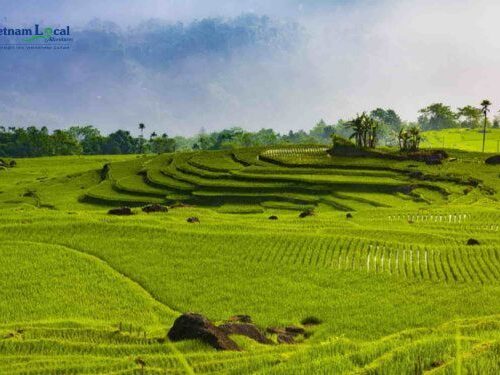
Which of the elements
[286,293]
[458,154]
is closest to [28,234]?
[286,293]

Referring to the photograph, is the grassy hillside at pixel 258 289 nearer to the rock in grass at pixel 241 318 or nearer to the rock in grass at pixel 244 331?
the rock in grass at pixel 244 331

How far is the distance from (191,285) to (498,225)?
2897cm

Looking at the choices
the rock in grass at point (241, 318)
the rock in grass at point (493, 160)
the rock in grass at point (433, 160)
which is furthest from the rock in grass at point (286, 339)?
the rock in grass at point (493, 160)

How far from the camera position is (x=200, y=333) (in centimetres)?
1608

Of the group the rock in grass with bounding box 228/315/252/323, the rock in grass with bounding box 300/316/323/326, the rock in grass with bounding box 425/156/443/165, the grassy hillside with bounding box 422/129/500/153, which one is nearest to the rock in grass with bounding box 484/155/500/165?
the rock in grass with bounding box 425/156/443/165

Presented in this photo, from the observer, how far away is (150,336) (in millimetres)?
18734

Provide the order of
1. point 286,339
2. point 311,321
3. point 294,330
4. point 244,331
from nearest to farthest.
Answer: point 244,331
point 286,339
point 294,330
point 311,321

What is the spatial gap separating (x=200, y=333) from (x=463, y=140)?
153300mm

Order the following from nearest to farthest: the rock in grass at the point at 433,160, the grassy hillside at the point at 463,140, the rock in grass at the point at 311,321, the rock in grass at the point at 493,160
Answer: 1. the rock in grass at the point at 311,321
2. the rock in grass at the point at 433,160
3. the rock in grass at the point at 493,160
4. the grassy hillside at the point at 463,140

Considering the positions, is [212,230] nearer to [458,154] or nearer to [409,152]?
[409,152]

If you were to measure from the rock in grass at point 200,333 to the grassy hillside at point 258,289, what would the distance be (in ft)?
1.29

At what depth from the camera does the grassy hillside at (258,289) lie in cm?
1183

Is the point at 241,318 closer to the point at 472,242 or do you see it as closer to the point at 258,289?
the point at 258,289

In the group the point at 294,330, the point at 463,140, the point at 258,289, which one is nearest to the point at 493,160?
the point at 258,289
